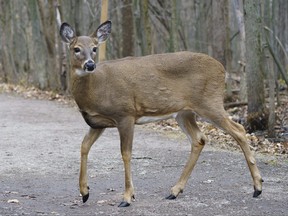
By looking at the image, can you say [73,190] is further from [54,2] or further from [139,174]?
[54,2]

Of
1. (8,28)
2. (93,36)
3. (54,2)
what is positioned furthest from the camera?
(8,28)

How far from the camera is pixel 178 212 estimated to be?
7.21 m

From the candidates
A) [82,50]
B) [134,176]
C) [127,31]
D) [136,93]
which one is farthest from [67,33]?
[127,31]

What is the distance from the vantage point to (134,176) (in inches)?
370

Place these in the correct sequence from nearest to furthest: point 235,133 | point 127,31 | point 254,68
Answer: point 235,133 → point 254,68 → point 127,31

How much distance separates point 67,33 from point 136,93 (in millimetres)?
1041

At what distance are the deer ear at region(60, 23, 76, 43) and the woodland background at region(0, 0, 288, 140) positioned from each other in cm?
613

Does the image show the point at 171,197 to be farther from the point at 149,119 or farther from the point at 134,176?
the point at 134,176

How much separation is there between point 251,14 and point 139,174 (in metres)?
5.55

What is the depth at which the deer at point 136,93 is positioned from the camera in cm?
756

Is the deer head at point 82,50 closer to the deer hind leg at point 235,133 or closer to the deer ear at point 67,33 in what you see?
the deer ear at point 67,33

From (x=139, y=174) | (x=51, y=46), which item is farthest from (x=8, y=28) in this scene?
(x=139, y=174)

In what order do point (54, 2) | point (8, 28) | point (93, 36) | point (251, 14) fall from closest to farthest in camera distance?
point (93, 36) < point (251, 14) < point (54, 2) < point (8, 28)

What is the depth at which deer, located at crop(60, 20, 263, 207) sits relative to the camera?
24.8 ft
